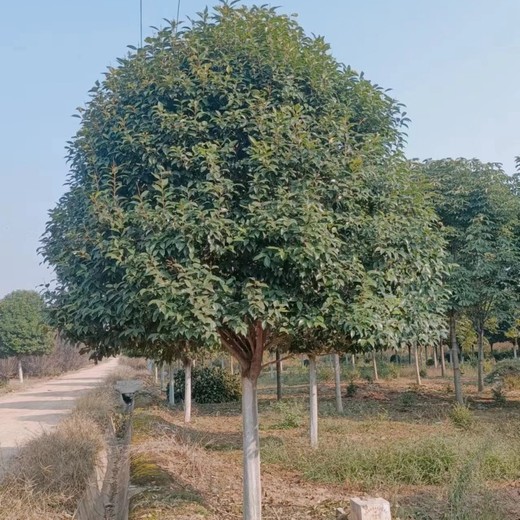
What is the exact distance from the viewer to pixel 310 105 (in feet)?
16.2

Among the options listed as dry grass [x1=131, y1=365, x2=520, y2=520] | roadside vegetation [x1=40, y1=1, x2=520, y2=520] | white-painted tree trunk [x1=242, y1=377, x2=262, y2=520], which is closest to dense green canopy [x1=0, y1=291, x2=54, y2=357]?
dry grass [x1=131, y1=365, x2=520, y2=520]

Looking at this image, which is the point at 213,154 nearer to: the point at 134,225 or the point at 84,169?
the point at 134,225

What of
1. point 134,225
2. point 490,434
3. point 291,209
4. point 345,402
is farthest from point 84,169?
point 345,402

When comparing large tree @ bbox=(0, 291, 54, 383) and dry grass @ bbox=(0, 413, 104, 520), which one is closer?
dry grass @ bbox=(0, 413, 104, 520)

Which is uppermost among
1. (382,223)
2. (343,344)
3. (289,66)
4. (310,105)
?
(289,66)

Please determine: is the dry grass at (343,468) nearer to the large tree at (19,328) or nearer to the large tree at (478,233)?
the large tree at (478,233)

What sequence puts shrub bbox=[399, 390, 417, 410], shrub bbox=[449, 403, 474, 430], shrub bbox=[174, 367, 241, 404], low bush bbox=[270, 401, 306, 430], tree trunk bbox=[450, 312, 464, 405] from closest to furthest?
1. shrub bbox=[449, 403, 474, 430]
2. low bush bbox=[270, 401, 306, 430]
3. tree trunk bbox=[450, 312, 464, 405]
4. shrub bbox=[399, 390, 417, 410]
5. shrub bbox=[174, 367, 241, 404]

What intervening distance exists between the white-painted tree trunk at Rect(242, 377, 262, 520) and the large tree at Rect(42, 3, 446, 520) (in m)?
0.03

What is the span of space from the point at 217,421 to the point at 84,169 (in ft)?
38.2

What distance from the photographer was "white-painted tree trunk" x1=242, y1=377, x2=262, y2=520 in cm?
521

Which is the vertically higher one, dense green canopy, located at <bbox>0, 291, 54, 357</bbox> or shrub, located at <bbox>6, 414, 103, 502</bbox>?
dense green canopy, located at <bbox>0, 291, 54, 357</bbox>

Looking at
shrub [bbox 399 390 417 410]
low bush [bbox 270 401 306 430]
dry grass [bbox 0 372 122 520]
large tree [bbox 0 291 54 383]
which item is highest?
large tree [bbox 0 291 54 383]

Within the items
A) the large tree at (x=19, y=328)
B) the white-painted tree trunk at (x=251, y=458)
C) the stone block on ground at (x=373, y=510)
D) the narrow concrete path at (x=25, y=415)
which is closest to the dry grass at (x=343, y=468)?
the white-painted tree trunk at (x=251, y=458)

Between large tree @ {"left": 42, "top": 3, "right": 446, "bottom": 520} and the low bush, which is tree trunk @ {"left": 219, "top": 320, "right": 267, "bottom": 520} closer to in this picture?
large tree @ {"left": 42, "top": 3, "right": 446, "bottom": 520}
